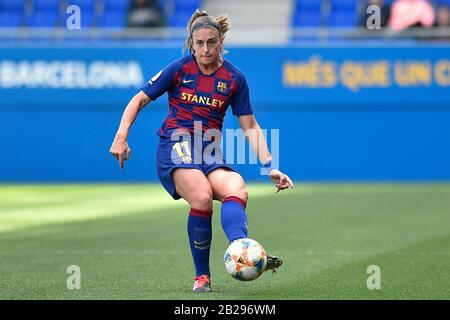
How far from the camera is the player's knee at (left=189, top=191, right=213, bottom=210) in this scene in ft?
26.9

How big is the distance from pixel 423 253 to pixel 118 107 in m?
10.5

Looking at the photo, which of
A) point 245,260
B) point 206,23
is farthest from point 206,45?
point 245,260

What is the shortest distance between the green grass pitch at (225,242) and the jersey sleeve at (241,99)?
1294 millimetres

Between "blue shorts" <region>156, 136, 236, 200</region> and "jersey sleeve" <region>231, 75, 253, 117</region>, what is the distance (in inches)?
14.9

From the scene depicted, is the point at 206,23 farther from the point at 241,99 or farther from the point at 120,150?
the point at 120,150

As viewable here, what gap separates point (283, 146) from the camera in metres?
A: 20.8

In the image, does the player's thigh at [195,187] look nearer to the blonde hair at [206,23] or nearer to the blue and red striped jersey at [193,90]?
the blue and red striped jersey at [193,90]

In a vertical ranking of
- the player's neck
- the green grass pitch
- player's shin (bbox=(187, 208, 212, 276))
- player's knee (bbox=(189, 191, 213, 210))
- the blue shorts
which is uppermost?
the player's neck

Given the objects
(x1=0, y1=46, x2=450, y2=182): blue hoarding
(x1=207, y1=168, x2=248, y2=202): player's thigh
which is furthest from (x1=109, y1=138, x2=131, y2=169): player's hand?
(x1=0, y1=46, x2=450, y2=182): blue hoarding

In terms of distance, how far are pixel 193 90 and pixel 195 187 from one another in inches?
29.7

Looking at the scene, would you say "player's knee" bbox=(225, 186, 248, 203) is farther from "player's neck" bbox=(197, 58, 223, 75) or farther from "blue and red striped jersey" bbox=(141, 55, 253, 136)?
"player's neck" bbox=(197, 58, 223, 75)

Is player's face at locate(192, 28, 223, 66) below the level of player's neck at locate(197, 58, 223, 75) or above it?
above

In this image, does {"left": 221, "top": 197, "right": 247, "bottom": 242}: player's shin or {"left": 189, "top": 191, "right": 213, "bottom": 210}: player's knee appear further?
{"left": 189, "top": 191, "right": 213, "bottom": 210}: player's knee
